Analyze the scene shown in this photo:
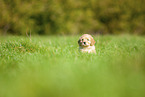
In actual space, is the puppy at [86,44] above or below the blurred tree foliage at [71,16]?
below

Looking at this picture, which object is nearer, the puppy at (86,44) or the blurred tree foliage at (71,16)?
the puppy at (86,44)

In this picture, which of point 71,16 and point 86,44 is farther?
point 71,16

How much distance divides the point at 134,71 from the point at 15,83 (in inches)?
71.7

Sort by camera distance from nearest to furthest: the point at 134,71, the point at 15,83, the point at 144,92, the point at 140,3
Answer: the point at 144,92
the point at 15,83
the point at 134,71
the point at 140,3

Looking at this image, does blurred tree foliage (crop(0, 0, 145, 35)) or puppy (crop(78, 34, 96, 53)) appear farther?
blurred tree foliage (crop(0, 0, 145, 35))

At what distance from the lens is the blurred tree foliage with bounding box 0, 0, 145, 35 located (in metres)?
14.6

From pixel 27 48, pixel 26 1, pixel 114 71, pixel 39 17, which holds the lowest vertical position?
pixel 114 71

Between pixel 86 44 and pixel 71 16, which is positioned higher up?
pixel 71 16

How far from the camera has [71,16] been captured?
19.2m

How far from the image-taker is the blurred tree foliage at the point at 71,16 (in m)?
14.6

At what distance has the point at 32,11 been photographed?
15211 mm

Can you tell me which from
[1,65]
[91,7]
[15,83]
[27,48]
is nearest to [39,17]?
[91,7]

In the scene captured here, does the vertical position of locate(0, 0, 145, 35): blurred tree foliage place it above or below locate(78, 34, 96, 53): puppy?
above

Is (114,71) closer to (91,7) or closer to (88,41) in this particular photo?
(88,41)
